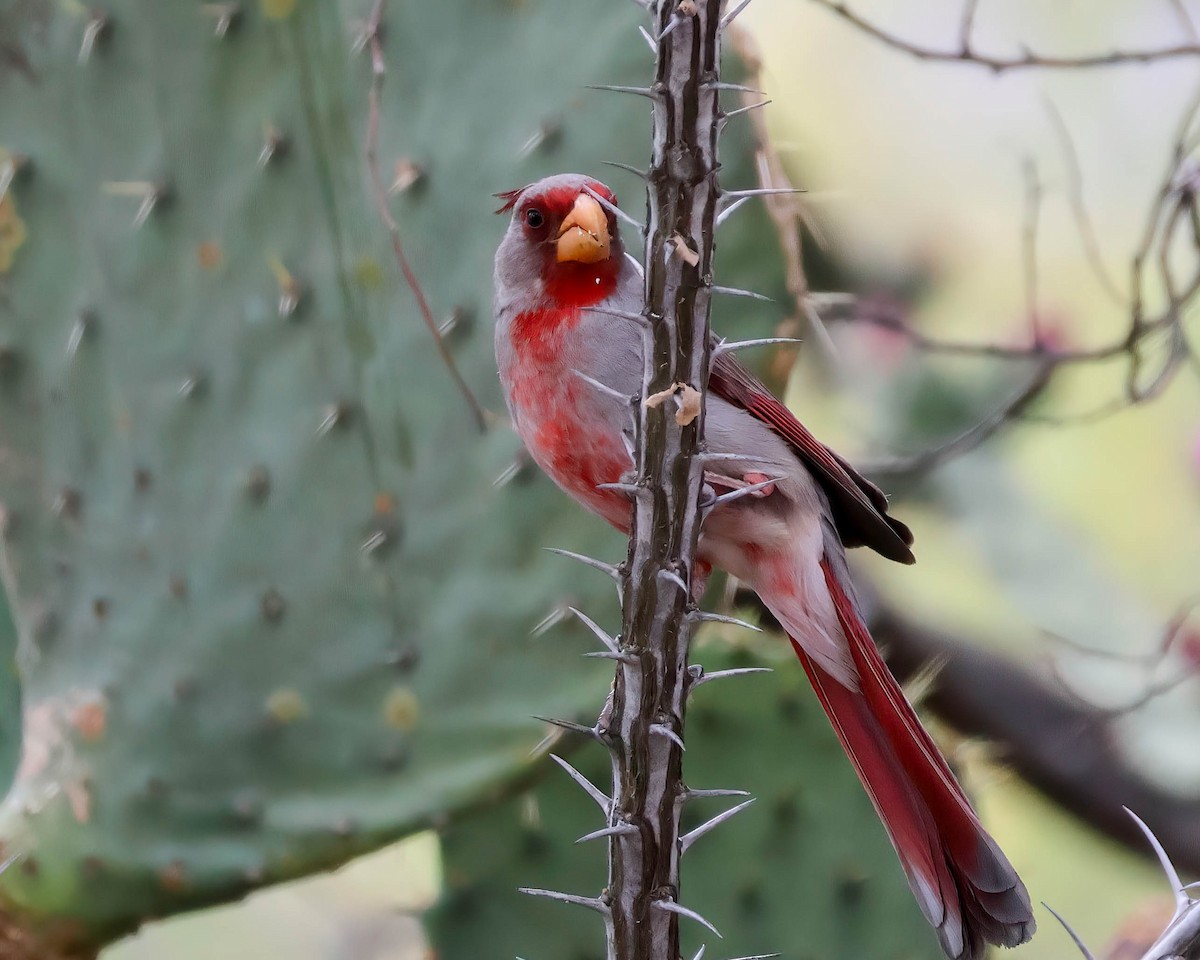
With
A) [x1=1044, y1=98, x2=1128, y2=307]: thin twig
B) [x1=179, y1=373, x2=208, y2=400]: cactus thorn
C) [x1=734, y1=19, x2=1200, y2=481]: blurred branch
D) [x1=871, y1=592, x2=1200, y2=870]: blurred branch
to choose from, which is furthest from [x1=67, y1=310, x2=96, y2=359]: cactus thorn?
[x1=1044, y1=98, x2=1128, y2=307]: thin twig

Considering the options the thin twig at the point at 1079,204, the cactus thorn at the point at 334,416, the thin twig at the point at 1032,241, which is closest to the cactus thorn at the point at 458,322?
the cactus thorn at the point at 334,416

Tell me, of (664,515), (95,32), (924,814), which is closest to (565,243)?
(664,515)

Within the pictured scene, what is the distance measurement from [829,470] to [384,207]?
18.0 inches

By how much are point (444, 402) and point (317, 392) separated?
0.12 meters

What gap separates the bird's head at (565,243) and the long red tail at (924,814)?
1.01ft

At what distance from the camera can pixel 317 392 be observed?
3.94 feet

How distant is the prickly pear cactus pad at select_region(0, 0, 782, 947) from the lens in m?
1.17

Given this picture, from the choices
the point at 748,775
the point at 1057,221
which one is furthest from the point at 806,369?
the point at 748,775

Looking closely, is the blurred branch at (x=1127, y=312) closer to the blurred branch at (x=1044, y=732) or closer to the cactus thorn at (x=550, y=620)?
the blurred branch at (x=1044, y=732)

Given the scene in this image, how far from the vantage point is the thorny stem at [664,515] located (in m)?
0.56

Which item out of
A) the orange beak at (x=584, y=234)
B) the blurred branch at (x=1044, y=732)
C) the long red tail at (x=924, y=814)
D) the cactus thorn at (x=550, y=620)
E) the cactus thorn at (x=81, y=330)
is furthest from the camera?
the blurred branch at (x=1044, y=732)

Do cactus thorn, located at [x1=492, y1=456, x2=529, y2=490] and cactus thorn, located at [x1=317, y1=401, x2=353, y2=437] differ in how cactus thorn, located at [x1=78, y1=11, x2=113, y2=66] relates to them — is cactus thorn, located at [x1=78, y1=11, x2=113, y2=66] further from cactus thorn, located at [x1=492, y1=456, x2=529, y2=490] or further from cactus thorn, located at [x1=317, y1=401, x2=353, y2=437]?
cactus thorn, located at [x1=492, y1=456, x2=529, y2=490]

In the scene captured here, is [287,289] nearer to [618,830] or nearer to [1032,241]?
[618,830]

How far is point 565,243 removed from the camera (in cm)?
92
